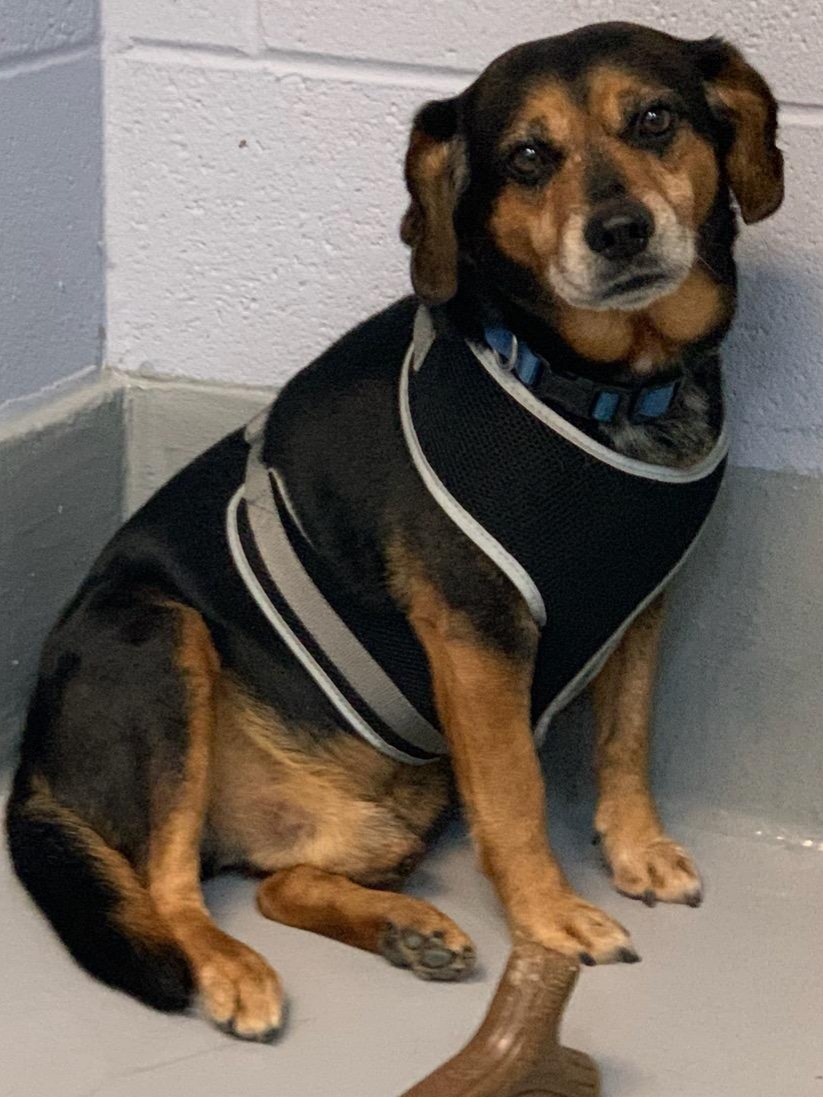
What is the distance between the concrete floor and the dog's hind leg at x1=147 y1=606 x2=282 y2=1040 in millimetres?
36

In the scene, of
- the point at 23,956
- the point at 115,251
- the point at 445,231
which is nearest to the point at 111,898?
the point at 23,956

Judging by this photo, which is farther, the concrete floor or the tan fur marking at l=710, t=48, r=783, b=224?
the tan fur marking at l=710, t=48, r=783, b=224

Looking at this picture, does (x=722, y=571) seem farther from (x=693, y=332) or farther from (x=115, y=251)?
(x=115, y=251)

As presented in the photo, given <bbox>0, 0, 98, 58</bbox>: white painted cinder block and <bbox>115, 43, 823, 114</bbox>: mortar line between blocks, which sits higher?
<bbox>0, 0, 98, 58</bbox>: white painted cinder block

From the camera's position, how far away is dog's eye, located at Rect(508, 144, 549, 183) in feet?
6.58

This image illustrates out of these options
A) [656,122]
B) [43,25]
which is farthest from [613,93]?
[43,25]

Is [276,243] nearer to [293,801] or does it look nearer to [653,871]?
[293,801]

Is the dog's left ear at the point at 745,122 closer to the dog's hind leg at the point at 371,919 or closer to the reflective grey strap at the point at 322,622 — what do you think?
the reflective grey strap at the point at 322,622

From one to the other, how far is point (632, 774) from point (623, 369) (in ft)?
1.99

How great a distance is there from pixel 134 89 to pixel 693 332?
100cm

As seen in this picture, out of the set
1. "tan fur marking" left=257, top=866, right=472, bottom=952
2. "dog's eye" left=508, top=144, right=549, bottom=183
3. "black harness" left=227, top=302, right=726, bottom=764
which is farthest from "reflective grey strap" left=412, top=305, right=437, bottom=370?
"tan fur marking" left=257, top=866, right=472, bottom=952

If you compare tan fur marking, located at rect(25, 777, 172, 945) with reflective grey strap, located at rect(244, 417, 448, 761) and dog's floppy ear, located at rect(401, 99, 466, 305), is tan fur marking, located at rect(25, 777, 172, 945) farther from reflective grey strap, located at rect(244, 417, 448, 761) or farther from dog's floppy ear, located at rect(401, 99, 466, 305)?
dog's floppy ear, located at rect(401, 99, 466, 305)

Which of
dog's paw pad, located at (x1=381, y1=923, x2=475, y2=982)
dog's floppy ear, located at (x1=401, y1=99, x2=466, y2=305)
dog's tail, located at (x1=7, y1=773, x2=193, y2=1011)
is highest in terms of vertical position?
dog's floppy ear, located at (x1=401, y1=99, x2=466, y2=305)

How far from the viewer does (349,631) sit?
2211 millimetres
